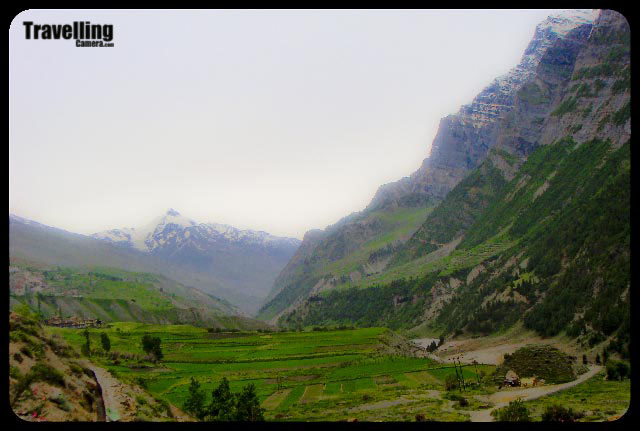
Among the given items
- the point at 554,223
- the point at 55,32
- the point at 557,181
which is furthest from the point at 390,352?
the point at 557,181

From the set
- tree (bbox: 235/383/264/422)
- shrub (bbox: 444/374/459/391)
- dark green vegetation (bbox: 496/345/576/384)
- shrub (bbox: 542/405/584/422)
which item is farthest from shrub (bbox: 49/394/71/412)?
dark green vegetation (bbox: 496/345/576/384)

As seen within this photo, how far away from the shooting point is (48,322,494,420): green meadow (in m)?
49.6

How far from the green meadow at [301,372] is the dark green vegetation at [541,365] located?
6.33 m

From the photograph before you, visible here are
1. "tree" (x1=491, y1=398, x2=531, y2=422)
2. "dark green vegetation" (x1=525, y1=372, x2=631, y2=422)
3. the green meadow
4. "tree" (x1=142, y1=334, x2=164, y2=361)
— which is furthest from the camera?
"tree" (x1=142, y1=334, x2=164, y2=361)

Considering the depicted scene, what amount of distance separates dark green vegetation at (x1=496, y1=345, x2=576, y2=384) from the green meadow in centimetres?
633

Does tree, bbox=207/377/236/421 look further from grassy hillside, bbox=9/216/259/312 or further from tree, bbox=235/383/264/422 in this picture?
grassy hillside, bbox=9/216/259/312

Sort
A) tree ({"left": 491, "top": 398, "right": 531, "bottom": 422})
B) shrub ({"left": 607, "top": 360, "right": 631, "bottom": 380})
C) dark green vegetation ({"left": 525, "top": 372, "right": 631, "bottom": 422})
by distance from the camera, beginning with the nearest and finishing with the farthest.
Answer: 1. tree ({"left": 491, "top": 398, "right": 531, "bottom": 422})
2. dark green vegetation ({"left": 525, "top": 372, "right": 631, "bottom": 422})
3. shrub ({"left": 607, "top": 360, "right": 631, "bottom": 380})

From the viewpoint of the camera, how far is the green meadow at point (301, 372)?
Answer: 49625 millimetres

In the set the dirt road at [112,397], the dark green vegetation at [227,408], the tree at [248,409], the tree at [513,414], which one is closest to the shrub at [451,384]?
the tree at [513,414]

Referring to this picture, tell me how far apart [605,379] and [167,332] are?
312ft
